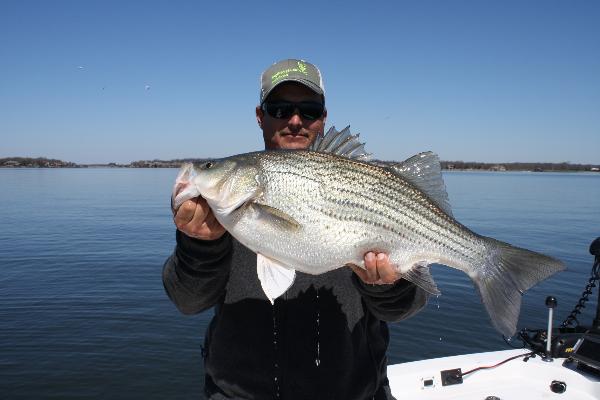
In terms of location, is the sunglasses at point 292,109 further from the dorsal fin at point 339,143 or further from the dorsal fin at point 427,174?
the dorsal fin at point 427,174

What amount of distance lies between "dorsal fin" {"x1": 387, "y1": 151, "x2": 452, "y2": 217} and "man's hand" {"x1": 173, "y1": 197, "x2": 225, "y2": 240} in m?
1.49

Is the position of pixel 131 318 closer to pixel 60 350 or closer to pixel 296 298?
pixel 60 350

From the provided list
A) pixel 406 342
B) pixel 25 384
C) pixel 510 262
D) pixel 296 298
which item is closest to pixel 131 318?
pixel 25 384

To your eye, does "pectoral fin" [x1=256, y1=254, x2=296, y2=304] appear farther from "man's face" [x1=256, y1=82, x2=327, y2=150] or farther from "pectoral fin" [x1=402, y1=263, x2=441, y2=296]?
"man's face" [x1=256, y1=82, x2=327, y2=150]

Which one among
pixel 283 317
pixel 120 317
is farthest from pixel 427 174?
pixel 120 317

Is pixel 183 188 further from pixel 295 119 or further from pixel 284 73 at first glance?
pixel 284 73

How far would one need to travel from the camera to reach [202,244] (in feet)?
11.4

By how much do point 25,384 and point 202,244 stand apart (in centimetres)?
888

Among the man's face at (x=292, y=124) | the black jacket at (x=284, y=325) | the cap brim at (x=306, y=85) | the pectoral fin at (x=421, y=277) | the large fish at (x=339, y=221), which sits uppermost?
the cap brim at (x=306, y=85)

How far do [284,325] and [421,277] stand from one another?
43.3 inches

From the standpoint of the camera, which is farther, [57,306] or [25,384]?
[57,306]

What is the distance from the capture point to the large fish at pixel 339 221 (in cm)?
342

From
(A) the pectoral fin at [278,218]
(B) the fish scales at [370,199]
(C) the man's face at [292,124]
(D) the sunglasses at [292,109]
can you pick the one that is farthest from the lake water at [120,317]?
(B) the fish scales at [370,199]

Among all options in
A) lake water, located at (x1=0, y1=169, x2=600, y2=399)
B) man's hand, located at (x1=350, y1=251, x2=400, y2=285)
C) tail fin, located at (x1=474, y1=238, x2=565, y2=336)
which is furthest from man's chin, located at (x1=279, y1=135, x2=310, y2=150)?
lake water, located at (x1=0, y1=169, x2=600, y2=399)
